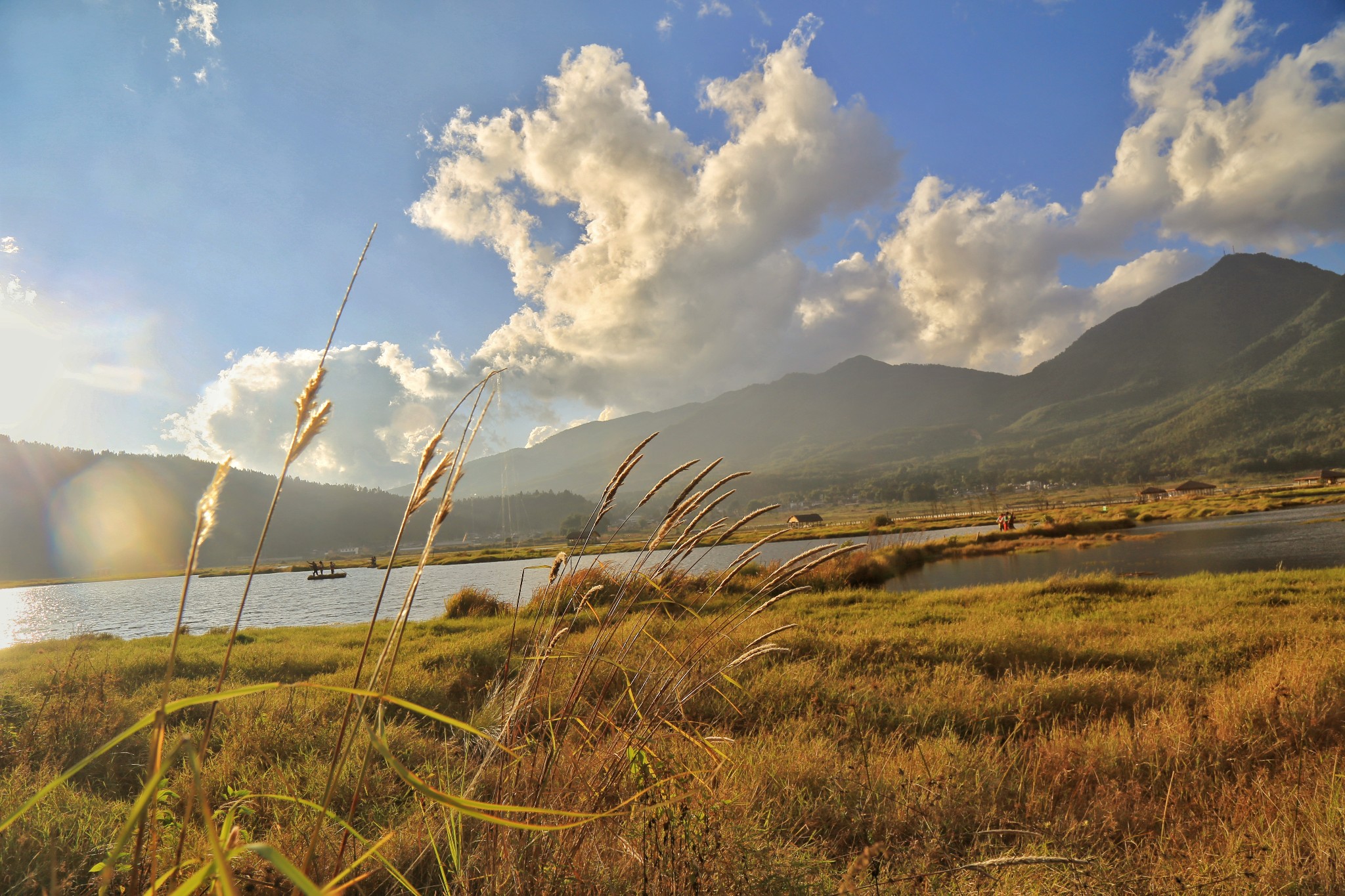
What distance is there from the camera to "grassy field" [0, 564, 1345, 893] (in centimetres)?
240

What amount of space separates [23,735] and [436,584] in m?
23.8

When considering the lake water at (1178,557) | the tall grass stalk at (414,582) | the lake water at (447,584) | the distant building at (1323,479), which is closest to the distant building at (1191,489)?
the distant building at (1323,479)

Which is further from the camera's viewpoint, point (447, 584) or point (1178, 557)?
point (447, 584)

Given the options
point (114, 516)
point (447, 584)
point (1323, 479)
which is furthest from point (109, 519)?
point (1323, 479)

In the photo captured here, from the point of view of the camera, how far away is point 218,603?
22.7 meters

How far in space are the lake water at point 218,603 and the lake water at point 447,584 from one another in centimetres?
7

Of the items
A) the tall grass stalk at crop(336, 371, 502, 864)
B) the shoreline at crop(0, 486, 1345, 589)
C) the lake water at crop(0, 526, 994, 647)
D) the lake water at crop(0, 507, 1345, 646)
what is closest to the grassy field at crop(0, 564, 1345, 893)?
the tall grass stalk at crop(336, 371, 502, 864)

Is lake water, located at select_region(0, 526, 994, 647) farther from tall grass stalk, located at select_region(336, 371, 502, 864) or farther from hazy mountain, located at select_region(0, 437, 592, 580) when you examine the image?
hazy mountain, located at select_region(0, 437, 592, 580)

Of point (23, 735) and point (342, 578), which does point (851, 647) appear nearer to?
point (23, 735)

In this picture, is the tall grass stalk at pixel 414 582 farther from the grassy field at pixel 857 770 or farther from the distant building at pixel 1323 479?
the distant building at pixel 1323 479

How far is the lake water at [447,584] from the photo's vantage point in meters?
16.7

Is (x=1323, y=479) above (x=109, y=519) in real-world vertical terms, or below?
below

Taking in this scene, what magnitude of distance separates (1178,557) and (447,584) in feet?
97.4

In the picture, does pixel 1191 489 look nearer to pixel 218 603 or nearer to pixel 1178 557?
pixel 1178 557
